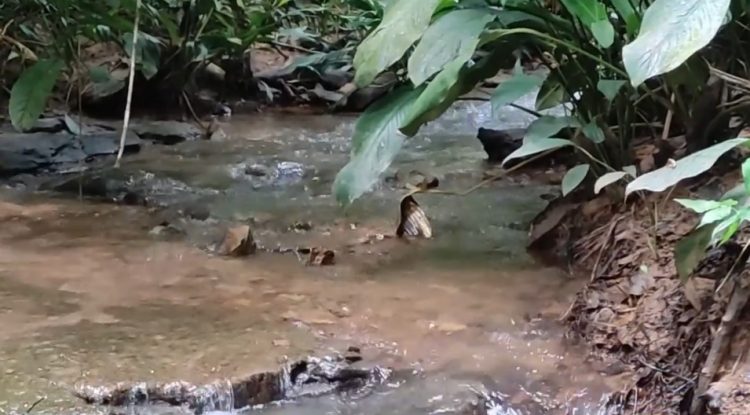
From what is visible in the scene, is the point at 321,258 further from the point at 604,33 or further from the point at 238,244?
the point at 604,33

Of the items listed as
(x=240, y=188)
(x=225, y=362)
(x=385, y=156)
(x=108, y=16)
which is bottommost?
(x=240, y=188)

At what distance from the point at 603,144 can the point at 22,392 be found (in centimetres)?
147

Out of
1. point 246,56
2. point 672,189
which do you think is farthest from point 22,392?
point 246,56

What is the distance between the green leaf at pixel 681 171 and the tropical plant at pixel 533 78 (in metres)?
0.29

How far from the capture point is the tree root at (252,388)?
149 cm

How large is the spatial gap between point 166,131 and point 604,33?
8.84 ft

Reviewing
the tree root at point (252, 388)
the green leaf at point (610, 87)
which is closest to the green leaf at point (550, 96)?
the green leaf at point (610, 87)

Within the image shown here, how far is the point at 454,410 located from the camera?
152 centimetres

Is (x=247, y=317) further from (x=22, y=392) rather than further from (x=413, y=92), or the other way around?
(x=413, y=92)

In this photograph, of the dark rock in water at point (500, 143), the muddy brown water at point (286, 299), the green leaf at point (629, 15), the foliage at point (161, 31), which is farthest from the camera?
the dark rock in water at point (500, 143)

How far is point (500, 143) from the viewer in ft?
12.0

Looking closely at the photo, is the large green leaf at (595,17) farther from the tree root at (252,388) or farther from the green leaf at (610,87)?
the tree root at (252,388)

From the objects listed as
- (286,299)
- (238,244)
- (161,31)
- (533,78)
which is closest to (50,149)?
(161,31)

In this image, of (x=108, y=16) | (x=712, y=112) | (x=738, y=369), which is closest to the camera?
(x=738, y=369)
